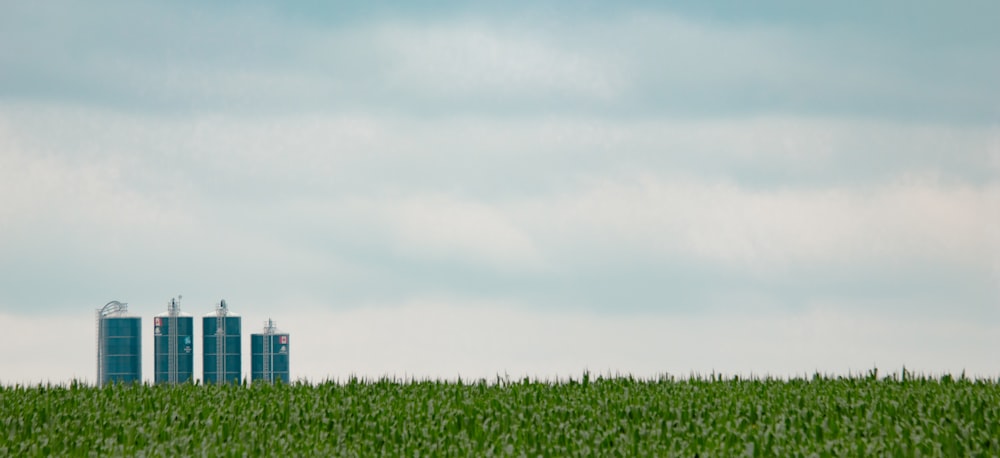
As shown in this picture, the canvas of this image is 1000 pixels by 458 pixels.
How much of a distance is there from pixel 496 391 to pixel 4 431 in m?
7.18

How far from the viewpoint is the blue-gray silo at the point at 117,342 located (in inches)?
2223

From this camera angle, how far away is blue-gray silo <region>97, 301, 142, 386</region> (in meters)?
56.5

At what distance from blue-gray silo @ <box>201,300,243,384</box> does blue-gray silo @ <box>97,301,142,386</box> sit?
3.71m

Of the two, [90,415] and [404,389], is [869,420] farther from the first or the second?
[90,415]

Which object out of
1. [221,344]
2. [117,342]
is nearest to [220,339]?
[221,344]

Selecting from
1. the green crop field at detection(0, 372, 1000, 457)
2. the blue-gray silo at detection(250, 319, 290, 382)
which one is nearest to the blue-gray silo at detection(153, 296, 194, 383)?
the blue-gray silo at detection(250, 319, 290, 382)

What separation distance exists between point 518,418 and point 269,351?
161ft

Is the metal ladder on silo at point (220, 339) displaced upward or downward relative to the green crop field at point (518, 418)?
upward

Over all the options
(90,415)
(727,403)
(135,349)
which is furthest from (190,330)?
(727,403)

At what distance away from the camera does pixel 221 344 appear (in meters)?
58.3

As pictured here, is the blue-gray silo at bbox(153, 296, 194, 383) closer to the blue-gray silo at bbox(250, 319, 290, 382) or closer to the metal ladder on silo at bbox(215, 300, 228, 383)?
the metal ladder on silo at bbox(215, 300, 228, 383)

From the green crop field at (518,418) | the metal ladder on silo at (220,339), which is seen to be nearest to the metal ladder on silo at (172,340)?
the metal ladder on silo at (220,339)

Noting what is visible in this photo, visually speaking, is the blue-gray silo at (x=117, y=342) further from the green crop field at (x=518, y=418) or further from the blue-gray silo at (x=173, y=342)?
the green crop field at (x=518, y=418)

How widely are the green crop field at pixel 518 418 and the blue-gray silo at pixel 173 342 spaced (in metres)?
42.1
